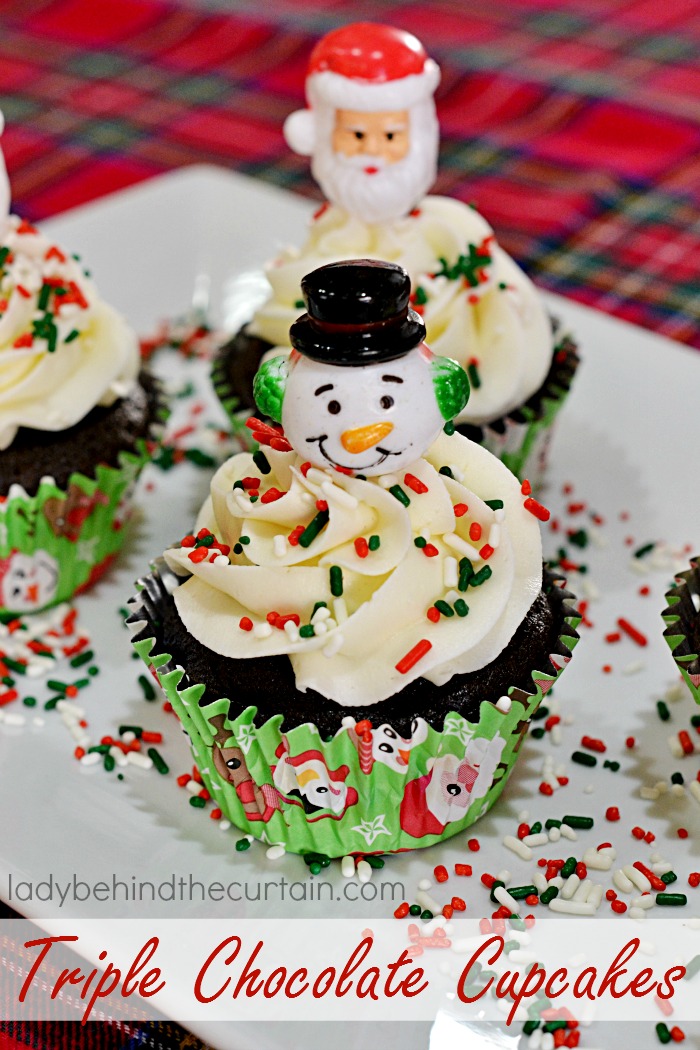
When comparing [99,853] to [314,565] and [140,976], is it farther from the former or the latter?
[314,565]

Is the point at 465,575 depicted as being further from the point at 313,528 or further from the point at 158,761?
the point at 158,761

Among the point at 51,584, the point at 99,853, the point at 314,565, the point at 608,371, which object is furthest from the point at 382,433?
the point at 608,371

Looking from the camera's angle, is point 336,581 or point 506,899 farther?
point 506,899

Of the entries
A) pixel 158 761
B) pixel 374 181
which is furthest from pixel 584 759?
pixel 374 181

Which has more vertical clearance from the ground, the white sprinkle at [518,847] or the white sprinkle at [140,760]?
the white sprinkle at [518,847]

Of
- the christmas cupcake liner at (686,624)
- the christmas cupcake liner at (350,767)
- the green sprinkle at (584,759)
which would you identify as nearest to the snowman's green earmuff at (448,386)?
the christmas cupcake liner at (350,767)

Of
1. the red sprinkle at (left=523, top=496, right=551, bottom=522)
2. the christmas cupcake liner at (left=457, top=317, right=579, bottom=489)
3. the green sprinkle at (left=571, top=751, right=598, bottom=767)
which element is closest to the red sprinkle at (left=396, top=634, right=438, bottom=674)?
the red sprinkle at (left=523, top=496, right=551, bottom=522)

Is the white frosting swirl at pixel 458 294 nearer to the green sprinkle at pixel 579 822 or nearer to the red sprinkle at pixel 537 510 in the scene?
the red sprinkle at pixel 537 510
